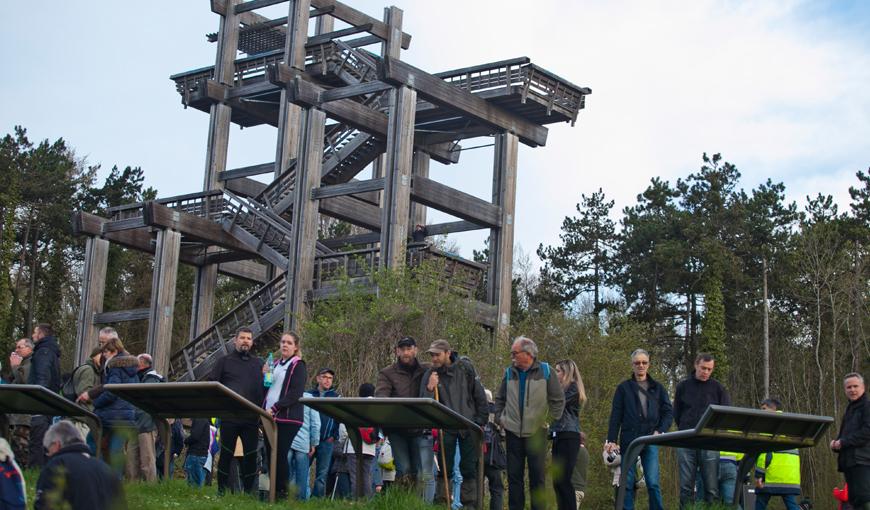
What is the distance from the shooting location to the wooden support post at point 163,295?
33.8 meters

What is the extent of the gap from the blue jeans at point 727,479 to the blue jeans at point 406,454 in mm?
3431

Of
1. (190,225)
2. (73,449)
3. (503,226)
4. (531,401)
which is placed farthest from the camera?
(190,225)

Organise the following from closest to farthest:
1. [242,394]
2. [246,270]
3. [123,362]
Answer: [242,394]
[123,362]
[246,270]

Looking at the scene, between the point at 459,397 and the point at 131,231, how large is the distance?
2612cm

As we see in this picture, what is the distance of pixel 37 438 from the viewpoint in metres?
15.2

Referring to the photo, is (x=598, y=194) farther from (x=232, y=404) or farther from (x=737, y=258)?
(x=232, y=404)

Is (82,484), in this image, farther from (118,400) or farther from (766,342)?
(766,342)

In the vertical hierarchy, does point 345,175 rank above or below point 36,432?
above

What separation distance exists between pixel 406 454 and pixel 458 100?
20470 mm

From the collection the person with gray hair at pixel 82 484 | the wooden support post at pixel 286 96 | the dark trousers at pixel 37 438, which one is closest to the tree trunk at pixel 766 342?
the wooden support post at pixel 286 96

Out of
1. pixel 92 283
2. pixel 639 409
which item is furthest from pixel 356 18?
pixel 639 409

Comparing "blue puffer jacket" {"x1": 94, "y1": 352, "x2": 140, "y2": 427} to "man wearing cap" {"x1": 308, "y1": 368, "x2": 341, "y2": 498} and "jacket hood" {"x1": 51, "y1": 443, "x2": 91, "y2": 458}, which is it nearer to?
"man wearing cap" {"x1": 308, "y1": 368, "x2": 341, "y2": 498}

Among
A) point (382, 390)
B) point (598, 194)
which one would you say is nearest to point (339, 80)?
point (382, 390)

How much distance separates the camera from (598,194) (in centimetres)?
6391
